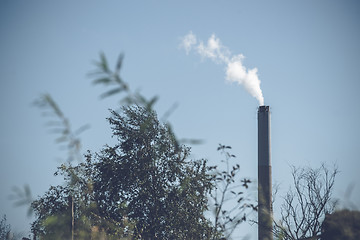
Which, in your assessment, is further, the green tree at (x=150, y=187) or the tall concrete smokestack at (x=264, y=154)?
the tall concrete smokestack at (x=264, y=154)

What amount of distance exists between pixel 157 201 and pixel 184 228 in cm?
192

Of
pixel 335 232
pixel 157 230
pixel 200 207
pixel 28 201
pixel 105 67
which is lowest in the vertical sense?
pixel 28 201

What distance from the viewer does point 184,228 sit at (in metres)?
18.6

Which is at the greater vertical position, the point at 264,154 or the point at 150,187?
the point at 264,154

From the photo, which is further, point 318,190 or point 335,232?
point 318,190

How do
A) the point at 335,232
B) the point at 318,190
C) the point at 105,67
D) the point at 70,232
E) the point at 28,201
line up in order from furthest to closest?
the point at 318,190
the point at 335,232
the point at 70,232
the point at 28,201
the point at 105,67

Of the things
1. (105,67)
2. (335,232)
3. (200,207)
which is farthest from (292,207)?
(105,67)

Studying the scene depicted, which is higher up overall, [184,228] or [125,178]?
[125,178]

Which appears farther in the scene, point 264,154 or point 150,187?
point 264,154

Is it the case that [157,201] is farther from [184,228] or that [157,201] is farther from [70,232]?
[70,232]

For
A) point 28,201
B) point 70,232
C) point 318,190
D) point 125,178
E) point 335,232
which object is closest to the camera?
point 28,201

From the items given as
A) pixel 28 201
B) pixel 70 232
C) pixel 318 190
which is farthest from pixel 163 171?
pixel 28 201

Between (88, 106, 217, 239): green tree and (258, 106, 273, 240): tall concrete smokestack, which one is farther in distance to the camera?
(258, 106, 273, 240): tall concrete smokestack

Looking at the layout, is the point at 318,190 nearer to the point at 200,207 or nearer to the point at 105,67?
the point at 200,207
